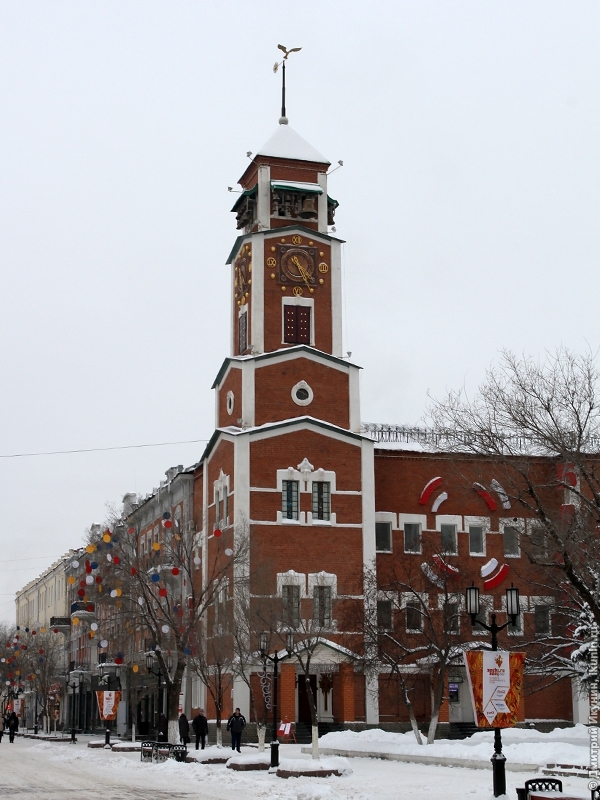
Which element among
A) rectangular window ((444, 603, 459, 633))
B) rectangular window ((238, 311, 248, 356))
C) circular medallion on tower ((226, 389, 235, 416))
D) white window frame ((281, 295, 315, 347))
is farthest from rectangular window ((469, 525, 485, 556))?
rectangular window ((238, 311, 248, 356))

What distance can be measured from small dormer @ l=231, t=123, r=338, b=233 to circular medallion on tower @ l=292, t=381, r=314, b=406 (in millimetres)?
8533

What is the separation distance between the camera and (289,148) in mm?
58812

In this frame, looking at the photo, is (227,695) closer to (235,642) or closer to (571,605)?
(235,642)

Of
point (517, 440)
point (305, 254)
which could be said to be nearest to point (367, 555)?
point (305, 254)

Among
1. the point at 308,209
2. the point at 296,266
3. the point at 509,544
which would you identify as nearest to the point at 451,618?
the point at 509,544

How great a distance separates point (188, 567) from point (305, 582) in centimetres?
615

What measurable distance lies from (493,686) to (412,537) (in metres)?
32.9

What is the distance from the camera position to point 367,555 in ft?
171

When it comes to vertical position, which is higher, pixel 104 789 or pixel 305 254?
pixel 305 254

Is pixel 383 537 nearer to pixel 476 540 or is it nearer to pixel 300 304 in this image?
pixel 476 540

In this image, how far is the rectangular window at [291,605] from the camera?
1746 inches

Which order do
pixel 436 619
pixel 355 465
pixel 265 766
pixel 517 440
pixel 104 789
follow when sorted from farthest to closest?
pixel 355 465
pixel 436 619
pixel 265 766
pixel 517 440
pixel 104 789

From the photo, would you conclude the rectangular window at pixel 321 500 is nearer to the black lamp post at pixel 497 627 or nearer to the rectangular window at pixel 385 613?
the rectangular window at pixel 385 613

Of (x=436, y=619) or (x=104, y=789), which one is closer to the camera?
(x=104, y=789)
